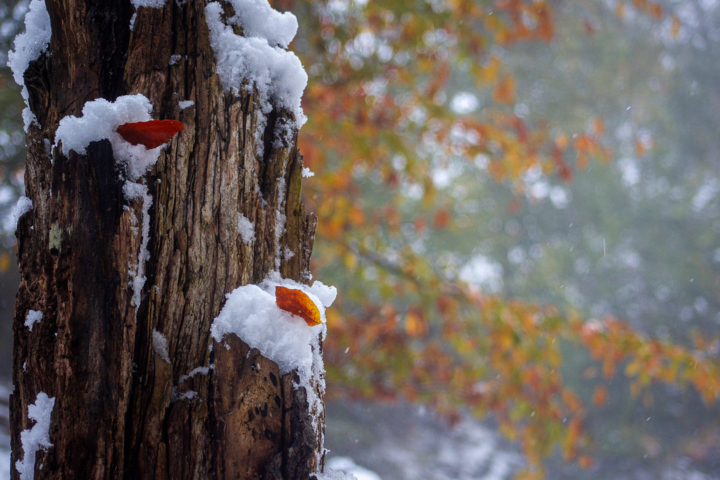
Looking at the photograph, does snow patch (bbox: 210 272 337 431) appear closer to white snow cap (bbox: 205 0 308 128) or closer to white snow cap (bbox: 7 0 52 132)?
white snow cap (bbox: 205 0 308 128)

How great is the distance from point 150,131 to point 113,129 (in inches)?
3.1

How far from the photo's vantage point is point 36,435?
659mm

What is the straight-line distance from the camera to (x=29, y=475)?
66 cm

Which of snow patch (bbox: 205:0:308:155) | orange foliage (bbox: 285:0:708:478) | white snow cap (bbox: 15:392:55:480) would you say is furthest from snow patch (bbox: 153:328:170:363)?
orange foliage (bbox: 285:0:708:478)

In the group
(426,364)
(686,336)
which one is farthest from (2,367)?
(686,336)

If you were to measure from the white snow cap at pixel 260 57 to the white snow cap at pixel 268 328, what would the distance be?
37cm

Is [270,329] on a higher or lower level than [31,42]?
lower

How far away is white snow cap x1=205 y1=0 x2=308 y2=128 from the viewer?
793 millimetres

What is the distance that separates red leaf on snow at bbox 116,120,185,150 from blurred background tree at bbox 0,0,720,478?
2.31 meters

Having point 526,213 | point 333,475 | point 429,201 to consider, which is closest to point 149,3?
point 333,475

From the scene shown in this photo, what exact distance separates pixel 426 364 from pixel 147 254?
388 centimetres

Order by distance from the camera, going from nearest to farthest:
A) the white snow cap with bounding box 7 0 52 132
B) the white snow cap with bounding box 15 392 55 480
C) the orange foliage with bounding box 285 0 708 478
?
the white snow cap with bounding box 15 392 55 480 < the white snow cap with bounding box 7 0 52 132 < the orange foliage with bounding box 285 0 708 478

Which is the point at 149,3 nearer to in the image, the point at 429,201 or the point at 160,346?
the point at 160,346

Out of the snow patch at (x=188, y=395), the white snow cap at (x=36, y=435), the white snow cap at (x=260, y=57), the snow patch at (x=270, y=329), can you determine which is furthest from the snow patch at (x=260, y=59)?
the white snow cap at (x=36, y=435)
